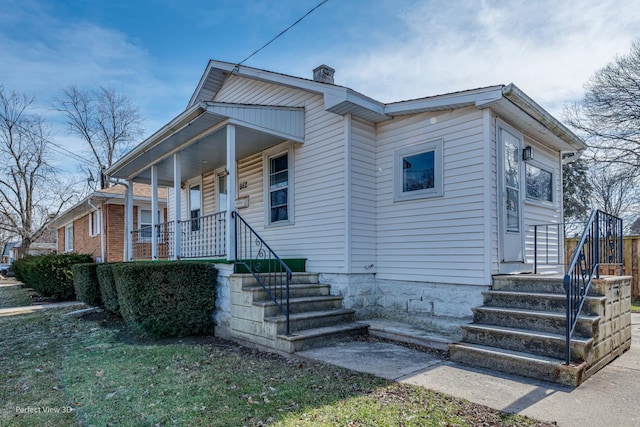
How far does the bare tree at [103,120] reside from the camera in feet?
89.7

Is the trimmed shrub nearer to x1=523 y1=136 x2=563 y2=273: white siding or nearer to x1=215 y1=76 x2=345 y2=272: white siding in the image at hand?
x1=215 y1=76 x2=345 y2=272: white siding

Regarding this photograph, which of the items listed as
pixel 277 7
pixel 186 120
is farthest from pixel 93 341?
pixel 277 7

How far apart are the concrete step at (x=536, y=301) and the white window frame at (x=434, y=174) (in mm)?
1730

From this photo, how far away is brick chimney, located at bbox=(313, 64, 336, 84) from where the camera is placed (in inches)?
330

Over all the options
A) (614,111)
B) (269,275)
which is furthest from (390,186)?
(614,111)

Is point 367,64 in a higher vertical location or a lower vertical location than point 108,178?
higher

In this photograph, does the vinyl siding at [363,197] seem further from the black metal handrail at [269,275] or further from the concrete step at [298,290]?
the black metal handrail at [269,275]

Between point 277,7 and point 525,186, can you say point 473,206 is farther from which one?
point 277,7

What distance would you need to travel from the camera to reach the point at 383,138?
277 inches

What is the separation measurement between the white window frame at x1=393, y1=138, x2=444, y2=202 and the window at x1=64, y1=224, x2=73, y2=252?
24042 millimetres

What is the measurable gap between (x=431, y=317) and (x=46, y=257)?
1315 cm

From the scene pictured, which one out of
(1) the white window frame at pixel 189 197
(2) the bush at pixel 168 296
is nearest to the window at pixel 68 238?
(1) the white window frame at pixel 189 197

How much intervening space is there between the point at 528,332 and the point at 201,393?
3697 mm

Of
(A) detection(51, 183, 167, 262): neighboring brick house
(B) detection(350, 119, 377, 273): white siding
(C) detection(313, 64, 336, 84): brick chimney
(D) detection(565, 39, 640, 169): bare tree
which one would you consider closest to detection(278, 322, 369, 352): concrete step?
(B) detection(350, 119, 377, 273): white siding
